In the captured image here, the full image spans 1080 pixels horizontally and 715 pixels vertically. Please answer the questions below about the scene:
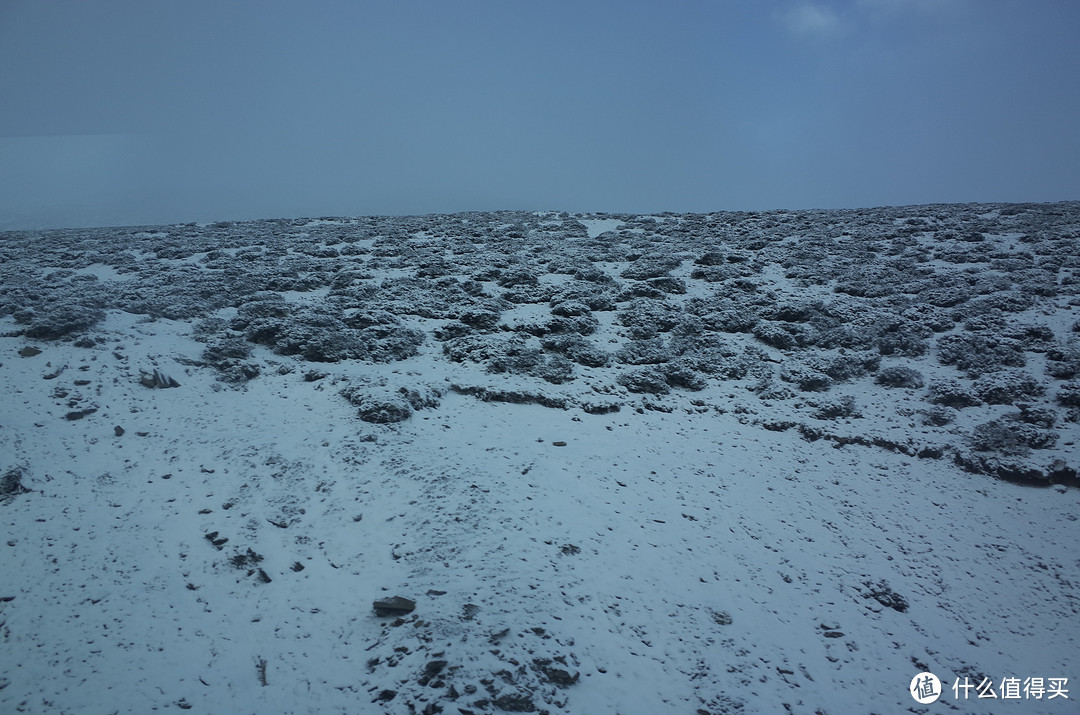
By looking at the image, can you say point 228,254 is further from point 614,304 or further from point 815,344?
point 815,344

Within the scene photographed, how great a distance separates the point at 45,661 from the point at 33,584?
1.39 meters

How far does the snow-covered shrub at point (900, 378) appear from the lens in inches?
451

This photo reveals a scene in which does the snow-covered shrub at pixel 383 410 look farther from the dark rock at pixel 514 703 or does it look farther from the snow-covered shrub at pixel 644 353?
the dark rock at pixel 514 703

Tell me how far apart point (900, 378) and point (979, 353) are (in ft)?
7.73

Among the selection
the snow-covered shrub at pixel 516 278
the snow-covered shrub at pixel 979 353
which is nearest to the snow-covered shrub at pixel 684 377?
the snow-covered shrub at pixel 979 353

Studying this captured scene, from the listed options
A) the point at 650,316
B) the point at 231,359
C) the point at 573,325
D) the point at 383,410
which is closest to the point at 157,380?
the point at 231,359

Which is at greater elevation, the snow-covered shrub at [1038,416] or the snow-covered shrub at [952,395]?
the snow-covered shrub at [952,395]

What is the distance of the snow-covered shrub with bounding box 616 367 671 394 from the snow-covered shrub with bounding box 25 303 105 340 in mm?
13682

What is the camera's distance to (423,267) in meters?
20.0

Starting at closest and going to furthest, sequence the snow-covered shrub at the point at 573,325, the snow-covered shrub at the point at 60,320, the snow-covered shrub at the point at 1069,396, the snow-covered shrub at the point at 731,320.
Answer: the snow-covered shrub at the point at 1069,396
the snow-covered shrub at the point at 60,320
the snow-covered shrub at the point at 573,325
the snow-covered shrub at the point at 731,320

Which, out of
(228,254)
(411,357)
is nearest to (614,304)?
(411,357)

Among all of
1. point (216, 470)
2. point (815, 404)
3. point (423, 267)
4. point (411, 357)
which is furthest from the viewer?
point (423, 267)

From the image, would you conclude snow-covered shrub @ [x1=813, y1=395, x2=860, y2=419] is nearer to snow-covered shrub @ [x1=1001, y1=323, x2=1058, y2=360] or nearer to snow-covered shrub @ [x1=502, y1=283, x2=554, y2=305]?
snow-covered shrub @ [x1=1001, y1=323, x2=1058, y2=360]

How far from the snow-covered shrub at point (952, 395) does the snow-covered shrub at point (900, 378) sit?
0.38m
